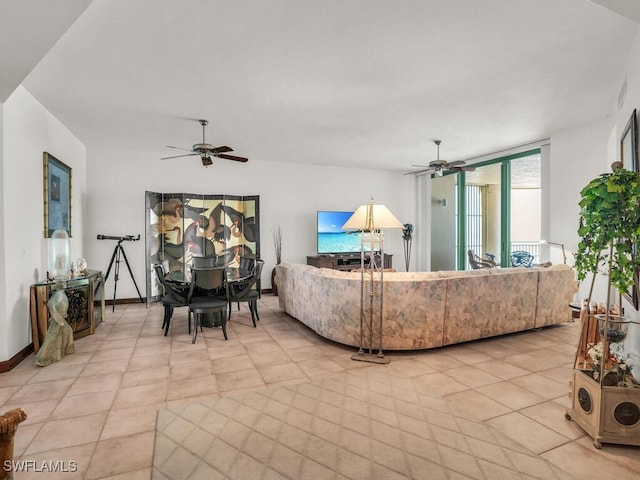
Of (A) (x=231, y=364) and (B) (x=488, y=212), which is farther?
(B) (x=488, y=212)

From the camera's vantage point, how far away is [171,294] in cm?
441

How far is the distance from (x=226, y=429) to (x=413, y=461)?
114 centimetres

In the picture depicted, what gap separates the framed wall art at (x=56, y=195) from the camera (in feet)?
13.4

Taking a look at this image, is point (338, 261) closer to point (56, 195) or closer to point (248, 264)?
point (248, 264)

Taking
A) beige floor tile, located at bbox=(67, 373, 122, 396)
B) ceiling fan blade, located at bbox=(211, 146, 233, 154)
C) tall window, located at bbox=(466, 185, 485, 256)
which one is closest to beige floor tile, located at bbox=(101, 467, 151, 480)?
beige floor tile, located at bbox=(67, 373, 122, 396)

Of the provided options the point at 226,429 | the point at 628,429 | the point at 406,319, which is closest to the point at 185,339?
the point at 226,429

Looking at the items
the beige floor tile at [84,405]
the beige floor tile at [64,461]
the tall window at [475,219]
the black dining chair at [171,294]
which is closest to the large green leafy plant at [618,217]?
the beige floor tile at [64,461]

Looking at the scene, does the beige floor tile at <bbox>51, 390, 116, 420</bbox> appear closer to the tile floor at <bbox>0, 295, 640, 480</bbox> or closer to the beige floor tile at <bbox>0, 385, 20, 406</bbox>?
the tile floor at <bbox>0, 295, 640, 480</bbox>

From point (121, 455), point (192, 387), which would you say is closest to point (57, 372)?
point (192, 387)

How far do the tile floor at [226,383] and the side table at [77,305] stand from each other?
0.21m

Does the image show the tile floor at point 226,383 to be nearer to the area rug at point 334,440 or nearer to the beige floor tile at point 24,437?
the beige floor tile at point 24,437

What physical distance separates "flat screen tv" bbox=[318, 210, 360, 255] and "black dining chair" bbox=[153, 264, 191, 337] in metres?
3.49

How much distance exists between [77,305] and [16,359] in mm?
842

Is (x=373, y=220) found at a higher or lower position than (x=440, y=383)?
higher
